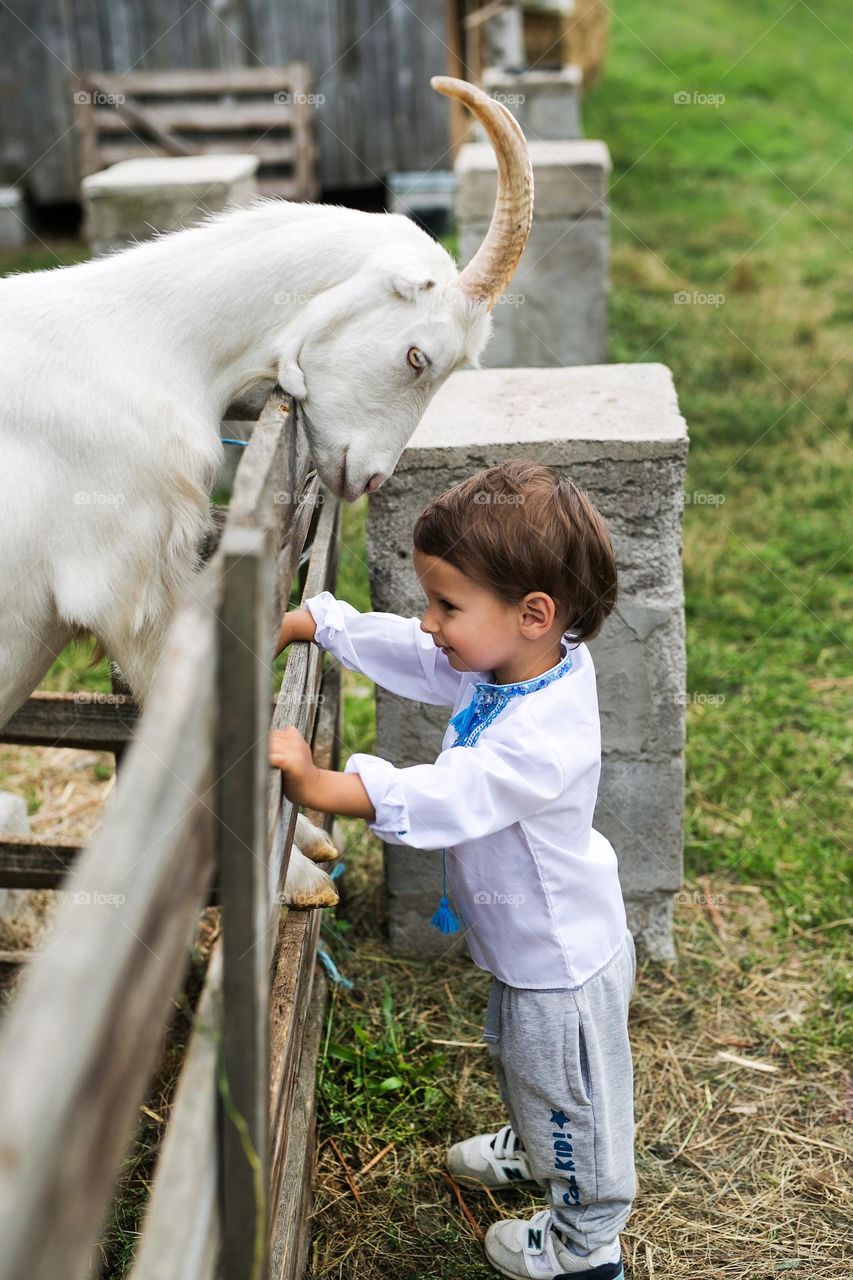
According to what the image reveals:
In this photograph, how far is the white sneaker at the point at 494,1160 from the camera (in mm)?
2592

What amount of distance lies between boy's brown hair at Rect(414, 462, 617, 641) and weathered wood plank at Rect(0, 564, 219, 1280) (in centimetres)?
76

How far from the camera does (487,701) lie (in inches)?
83.8

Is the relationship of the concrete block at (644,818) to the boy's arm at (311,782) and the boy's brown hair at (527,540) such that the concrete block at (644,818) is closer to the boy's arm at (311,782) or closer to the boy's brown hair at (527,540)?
the boy's brown hair at (527,540)

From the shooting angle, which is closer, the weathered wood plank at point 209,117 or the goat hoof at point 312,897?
the goat hoof at point 312,897

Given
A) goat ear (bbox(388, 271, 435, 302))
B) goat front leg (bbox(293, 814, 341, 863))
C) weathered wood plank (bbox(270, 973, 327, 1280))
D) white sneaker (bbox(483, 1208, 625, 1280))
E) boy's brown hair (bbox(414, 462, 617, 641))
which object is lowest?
white sneaker (bbox(483, 1208, 625, 1280))

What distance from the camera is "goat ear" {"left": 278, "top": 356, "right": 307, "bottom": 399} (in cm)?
224

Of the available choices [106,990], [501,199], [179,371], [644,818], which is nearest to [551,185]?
[644,818]

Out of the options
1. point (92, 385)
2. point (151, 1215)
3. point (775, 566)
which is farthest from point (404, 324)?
point (775, 566)

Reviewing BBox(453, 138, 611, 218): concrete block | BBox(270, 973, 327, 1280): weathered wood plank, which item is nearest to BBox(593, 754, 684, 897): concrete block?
BBox(270, 973, 327, 1280): weathered wood plank

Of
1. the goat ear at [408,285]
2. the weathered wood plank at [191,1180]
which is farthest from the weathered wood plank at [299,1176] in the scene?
the goat ear at [408,285]

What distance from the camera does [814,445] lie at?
263 inches

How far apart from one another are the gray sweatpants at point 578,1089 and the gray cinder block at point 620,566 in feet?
2.76

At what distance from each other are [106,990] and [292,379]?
4.77 ft

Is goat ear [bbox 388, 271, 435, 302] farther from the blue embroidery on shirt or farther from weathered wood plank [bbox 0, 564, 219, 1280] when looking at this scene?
weathered wood plank [bbox 0, 564, 219, 1280]
